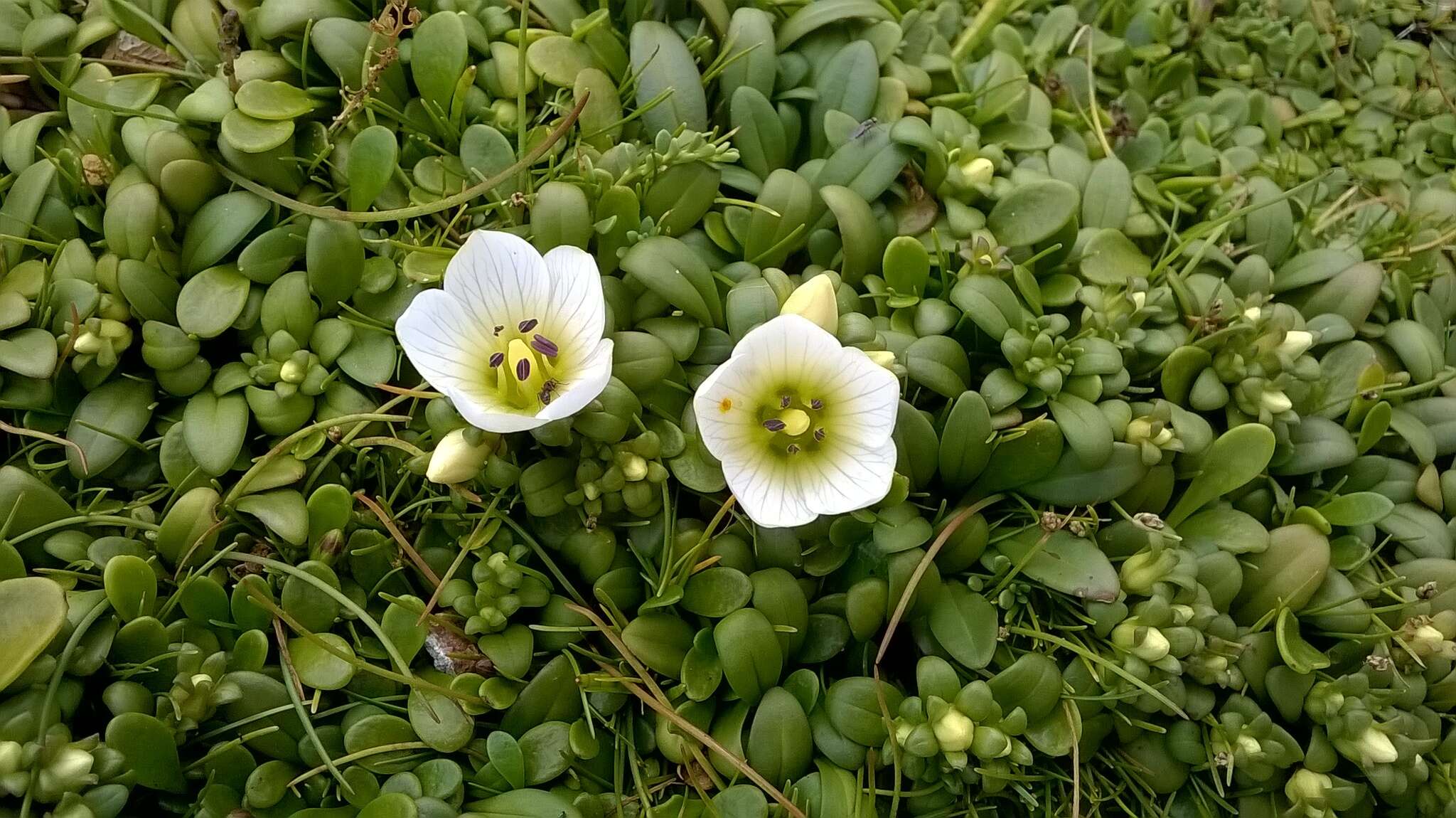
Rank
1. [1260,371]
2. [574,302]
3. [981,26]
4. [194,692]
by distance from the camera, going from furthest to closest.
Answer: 1. [981,26]
2. [1260,371]
3. [574,302]
4. [194,692]

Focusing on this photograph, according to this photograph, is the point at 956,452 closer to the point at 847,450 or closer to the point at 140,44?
the point at 847,450

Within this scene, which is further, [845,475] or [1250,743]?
[1250,743]

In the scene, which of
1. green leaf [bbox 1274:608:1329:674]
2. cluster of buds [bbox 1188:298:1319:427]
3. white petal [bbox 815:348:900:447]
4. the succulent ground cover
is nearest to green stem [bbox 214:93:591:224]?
the succulent ground cover

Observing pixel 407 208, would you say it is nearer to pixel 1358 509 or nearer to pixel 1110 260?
pixel 1110 260

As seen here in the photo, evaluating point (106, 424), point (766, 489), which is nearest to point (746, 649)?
point (766, 489)

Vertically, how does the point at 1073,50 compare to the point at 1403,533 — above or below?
above

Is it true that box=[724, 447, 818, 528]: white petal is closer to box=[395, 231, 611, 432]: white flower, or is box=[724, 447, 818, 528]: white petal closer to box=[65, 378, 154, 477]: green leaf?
box=[395, 231, 611, 432]: white flower

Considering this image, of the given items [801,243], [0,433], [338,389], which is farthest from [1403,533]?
[0,433]

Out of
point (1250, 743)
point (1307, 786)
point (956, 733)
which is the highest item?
point (956, 733)
